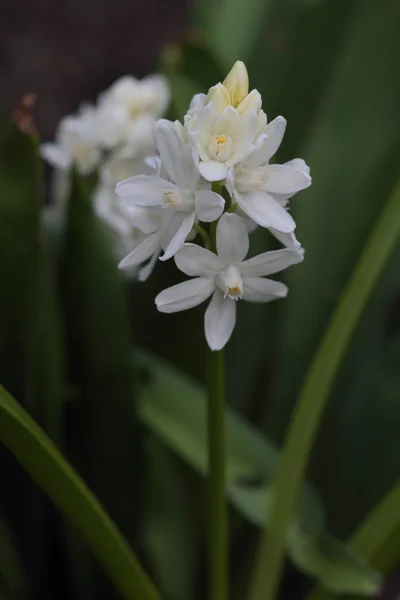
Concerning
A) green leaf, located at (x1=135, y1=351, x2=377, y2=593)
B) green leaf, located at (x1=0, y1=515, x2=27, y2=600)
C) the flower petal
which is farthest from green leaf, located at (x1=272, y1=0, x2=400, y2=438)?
the flower petal

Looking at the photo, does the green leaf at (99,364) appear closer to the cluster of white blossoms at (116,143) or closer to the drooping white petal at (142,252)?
the cluster of white blossoms at (116,143)

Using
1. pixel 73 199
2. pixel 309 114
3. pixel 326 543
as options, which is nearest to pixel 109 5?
pixel 309 114

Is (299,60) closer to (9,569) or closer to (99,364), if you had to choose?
(99,364)

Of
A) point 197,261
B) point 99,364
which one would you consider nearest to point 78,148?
point 99,364

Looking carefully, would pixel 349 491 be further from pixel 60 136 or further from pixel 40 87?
pixel 40 87

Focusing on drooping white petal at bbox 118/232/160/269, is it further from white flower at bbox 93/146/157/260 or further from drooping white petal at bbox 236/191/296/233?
white flower at bbox 93/146/157/260
